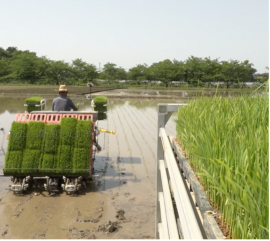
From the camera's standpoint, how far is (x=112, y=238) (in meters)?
3.92

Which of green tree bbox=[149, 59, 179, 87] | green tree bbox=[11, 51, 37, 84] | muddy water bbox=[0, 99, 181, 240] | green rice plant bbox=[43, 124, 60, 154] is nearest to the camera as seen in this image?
muddy water bbox=[0, 99, 181, 240]

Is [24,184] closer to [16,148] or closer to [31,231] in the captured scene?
[16,148]

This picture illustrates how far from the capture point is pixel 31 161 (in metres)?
5.20

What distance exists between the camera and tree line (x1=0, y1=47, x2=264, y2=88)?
4003 cm

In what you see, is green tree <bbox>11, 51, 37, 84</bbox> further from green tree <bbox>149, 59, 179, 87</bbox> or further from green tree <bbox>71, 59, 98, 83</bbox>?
green tree <bbox>149, 59, 179, 87</bbox>

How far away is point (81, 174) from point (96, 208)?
0.67 m

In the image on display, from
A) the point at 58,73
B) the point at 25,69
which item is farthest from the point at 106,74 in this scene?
the point at 25,69

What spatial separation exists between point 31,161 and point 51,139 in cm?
45

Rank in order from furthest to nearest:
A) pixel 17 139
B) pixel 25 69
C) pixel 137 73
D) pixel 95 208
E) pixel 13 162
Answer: pixel 137 73 < pixel 25 69 < pixel 17 139 < pixel 13 162 < pixel 95 208

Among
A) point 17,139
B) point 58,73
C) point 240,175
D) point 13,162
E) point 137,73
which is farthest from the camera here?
point 137,73

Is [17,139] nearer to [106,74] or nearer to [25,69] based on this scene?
[25,69]

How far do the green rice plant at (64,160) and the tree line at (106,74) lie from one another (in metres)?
33.7

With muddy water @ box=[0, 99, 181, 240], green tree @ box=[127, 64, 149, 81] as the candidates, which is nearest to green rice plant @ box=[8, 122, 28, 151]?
muddy water @ box=[0, 99, 181, 240]

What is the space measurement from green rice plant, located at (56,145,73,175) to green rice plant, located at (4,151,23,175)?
598mm
